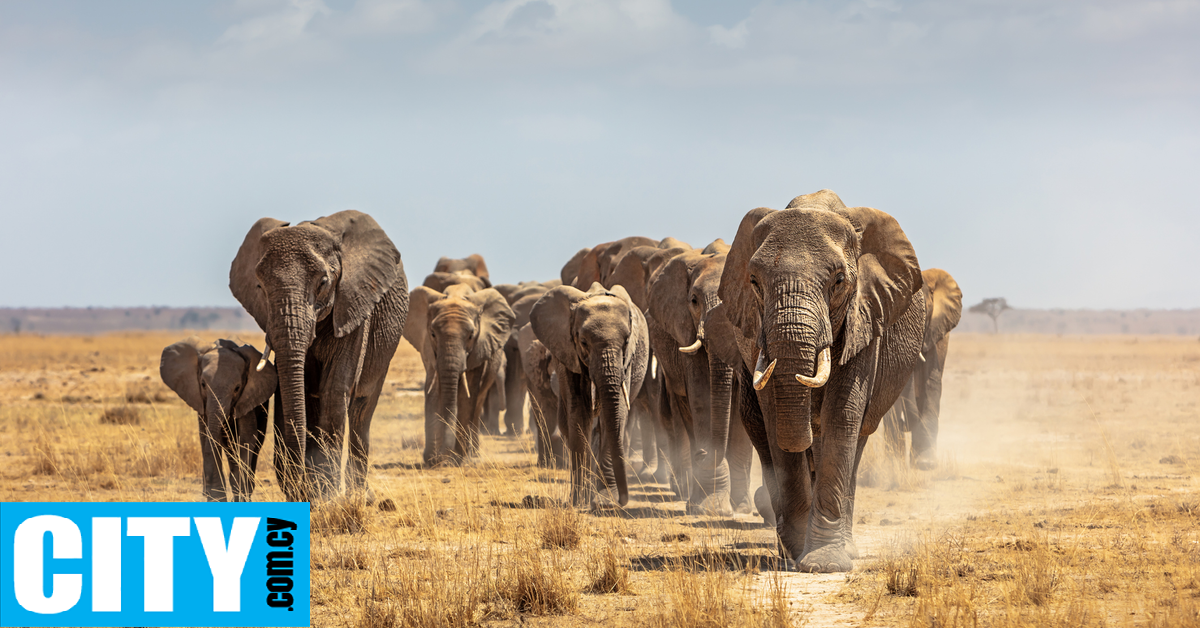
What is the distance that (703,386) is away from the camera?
39.8ft

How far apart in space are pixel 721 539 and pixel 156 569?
4523mm

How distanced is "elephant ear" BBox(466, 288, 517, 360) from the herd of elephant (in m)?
0.04

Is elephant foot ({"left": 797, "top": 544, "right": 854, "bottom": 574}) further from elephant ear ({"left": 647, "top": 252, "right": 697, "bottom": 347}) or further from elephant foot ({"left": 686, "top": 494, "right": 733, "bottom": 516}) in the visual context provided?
elephant ear ({"left": 647, "top": 252, "right": 697, "bottom": 347})

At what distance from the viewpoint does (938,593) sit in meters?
7.14

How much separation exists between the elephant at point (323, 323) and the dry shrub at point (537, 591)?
3.35m

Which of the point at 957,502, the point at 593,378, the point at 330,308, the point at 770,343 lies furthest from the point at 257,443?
the point at 957,502

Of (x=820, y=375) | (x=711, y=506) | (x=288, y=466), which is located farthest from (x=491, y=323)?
(x=820, y=375)

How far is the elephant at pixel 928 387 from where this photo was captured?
49.5 feet

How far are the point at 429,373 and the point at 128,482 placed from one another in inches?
208

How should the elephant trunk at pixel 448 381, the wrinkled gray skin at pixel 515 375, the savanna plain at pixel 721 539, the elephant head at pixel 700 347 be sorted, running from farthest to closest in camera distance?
the wrinkled gray skin at pixel 515 375
the elephant trunk at pixel 448 381
the elephant head at pixel 700 347
the savanna plain at pixel 721 539

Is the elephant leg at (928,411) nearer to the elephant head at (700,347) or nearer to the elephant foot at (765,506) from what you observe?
the elephant head at (700,347)

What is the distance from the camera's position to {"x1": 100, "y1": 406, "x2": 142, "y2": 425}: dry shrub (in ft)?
68.6

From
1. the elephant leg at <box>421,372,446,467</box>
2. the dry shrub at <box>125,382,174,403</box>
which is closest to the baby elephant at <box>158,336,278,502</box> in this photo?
the elephant leg at <box>421,372,446,467</box>

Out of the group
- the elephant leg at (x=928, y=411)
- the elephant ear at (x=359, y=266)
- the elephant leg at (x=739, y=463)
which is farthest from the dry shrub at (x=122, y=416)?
the elephant leg at (x=928, y=411)
